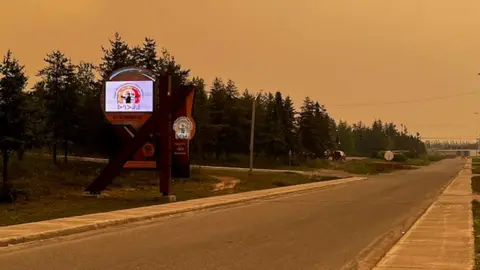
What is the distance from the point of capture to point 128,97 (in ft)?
86.2

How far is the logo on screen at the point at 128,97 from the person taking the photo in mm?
26125

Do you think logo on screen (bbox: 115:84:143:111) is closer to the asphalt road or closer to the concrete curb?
the concrete curb

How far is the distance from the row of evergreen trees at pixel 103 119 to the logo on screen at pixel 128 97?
12.1ft

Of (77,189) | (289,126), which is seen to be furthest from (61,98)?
(289,126)

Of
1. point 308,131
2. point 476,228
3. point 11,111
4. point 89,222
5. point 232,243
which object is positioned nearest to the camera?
point 232,243

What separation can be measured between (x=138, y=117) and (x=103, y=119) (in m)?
13.9

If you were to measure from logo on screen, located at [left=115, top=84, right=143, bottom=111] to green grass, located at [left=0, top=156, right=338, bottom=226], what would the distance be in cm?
395

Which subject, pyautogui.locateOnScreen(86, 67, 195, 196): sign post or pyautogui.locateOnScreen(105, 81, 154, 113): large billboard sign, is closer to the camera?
pyautogui.locateOnScreen(86, 67, 195, 196): sign post

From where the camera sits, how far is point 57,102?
39.3m

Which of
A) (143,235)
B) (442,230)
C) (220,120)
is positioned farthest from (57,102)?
(220,120)

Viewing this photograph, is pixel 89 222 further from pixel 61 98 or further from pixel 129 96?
pixel 61 98

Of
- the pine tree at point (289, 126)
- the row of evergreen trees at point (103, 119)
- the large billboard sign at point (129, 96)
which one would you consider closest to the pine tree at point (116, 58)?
the row of evergreen trees at point (103, 119)

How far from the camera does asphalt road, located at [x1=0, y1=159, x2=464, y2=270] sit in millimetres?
10750

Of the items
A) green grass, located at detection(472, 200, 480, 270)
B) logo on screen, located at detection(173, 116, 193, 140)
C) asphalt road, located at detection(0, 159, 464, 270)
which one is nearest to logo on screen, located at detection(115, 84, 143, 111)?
logo on screen, located at detection(173, 116, 193, 140)
